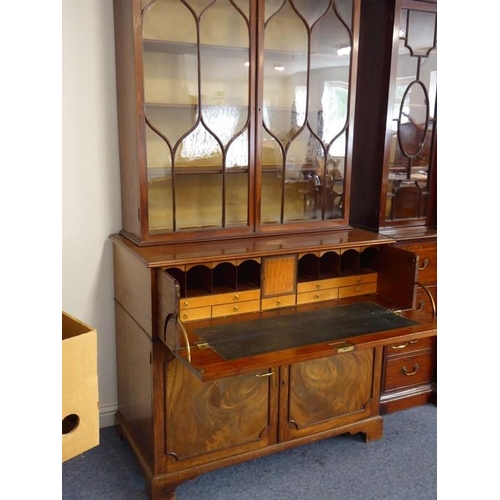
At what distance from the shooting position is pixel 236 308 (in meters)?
1.99

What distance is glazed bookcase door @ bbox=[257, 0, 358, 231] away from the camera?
208 centimetres

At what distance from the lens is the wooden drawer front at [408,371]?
102 inches

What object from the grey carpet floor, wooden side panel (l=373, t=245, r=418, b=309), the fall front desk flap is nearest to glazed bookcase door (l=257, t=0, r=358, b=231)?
wooden side panel (l=373, t=245, r=418, b=309)

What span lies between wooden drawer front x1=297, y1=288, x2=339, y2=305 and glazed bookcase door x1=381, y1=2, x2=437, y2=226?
0.51 meters

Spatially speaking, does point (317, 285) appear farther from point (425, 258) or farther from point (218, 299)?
point (425, 258)

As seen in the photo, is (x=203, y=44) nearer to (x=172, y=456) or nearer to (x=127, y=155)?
(x=127, y=155)

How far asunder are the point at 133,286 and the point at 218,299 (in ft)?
1.10

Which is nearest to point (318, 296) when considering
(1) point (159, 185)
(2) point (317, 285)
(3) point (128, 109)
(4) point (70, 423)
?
(2) point (317, 285)

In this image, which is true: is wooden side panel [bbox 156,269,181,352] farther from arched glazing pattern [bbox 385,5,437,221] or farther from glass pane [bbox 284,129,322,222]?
arched glazing pattern [bbox 385,5,437,221]
